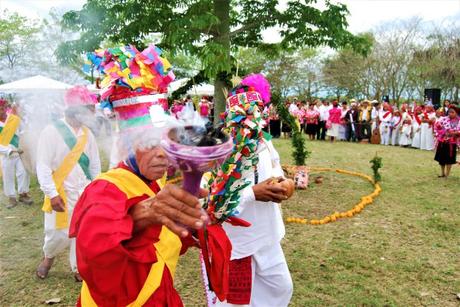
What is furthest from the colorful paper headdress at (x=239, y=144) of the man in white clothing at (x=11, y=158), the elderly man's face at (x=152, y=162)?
the man in white clothing at (x=11, y=158)

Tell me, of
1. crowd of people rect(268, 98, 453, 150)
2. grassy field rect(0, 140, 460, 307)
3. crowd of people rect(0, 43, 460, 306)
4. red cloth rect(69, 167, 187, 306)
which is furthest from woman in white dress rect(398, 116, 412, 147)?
red cloth rect(69, 167, 187, 306)

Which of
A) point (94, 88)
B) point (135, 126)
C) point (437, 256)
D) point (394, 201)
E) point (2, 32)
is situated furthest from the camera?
point (394, 201)

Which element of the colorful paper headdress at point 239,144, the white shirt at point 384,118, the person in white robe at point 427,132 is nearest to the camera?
the colorful paper headdress at point 239,144

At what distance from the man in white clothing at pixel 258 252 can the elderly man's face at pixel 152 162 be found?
3.87ft

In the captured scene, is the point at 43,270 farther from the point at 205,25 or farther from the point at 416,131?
the point at 416,131

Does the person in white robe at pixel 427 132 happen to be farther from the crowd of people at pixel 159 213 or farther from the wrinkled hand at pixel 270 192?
the wrinkled hand at pixel 270 192

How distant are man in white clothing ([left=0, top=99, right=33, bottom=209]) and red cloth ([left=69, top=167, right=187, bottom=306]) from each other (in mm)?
6929

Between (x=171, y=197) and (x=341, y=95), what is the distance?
1638 inches

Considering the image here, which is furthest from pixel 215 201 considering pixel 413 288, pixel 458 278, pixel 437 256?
pixel 437 256

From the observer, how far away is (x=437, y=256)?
17.0ft

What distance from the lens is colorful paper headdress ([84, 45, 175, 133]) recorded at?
67.9 inches

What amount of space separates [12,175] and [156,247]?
7.51 metres

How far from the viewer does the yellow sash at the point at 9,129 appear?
7672 mm

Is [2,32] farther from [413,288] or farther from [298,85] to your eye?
[298,85]
